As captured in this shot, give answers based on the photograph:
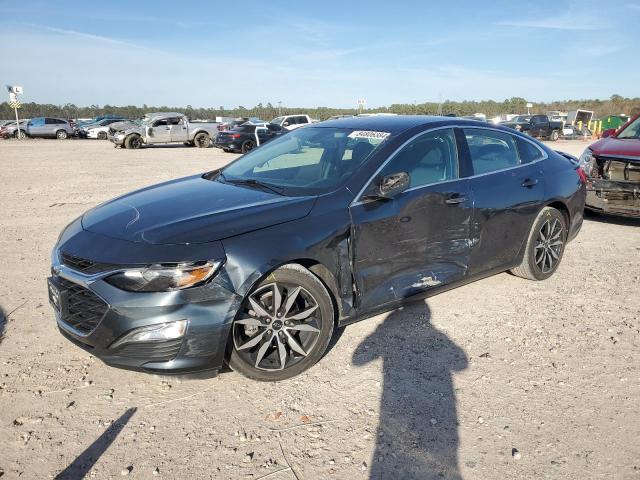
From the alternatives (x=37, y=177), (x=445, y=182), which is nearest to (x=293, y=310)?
(x=445, y=182)

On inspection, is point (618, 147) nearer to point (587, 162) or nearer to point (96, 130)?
point (587, 162)

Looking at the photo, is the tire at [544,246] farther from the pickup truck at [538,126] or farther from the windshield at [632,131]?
the pickup truck at [538,126]

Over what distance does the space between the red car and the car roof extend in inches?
144

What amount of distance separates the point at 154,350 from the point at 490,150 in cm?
336

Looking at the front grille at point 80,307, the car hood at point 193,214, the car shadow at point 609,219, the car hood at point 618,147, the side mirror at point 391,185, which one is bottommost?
the car shadow at point 609,219

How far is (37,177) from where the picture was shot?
13.1 m

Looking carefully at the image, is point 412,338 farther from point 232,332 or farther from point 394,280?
point 232,332

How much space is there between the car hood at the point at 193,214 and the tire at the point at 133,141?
23.1 m

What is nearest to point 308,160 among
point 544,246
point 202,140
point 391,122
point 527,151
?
point 391,122

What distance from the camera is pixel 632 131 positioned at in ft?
26.4

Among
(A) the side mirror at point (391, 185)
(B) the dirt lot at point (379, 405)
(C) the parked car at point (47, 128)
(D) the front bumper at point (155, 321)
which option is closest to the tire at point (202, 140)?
(C) the parked car at point (47, 128)

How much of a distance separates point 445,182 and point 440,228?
1.27 ft

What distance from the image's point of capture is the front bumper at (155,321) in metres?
2.85

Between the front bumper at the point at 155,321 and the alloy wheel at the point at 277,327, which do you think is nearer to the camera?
the front bumper at the point at 155,321
